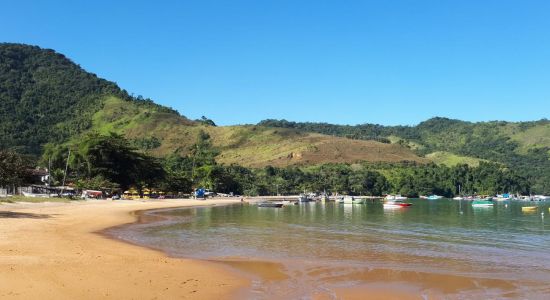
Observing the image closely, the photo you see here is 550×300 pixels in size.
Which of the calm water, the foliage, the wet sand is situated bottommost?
the calm water

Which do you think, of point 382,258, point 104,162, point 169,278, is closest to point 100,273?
point 169,278

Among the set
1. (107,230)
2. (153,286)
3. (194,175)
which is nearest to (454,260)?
(153,286)

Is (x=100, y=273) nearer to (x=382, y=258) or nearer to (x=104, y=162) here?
(x=382, y=258)

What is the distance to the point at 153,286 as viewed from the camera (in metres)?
16.3

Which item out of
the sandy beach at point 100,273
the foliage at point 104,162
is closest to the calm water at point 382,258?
the sandy beach at point 100,273

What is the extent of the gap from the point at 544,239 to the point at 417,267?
2109 cm

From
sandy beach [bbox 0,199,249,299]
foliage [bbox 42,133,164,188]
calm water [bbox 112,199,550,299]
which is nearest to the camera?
sandy beach [bbox 0,199,249,299]

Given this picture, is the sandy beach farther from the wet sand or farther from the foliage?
the foliage

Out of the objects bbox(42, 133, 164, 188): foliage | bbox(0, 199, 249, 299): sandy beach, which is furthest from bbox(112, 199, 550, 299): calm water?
bbox(42, 133, 164, 188): foliage

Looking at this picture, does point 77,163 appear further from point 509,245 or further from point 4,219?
point 509,245

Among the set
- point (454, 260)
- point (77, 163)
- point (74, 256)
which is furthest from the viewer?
point (77, 163)

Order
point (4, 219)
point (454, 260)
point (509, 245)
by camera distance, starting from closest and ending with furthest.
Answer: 1. point (454, 260)
2. point (509, 245)
3. point (4, 219)

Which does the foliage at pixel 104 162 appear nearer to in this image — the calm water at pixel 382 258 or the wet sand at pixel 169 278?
the calm water at pixel 382 258

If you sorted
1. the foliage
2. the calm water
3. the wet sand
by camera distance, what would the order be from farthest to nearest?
the foliage → the calm water → the wet sand
